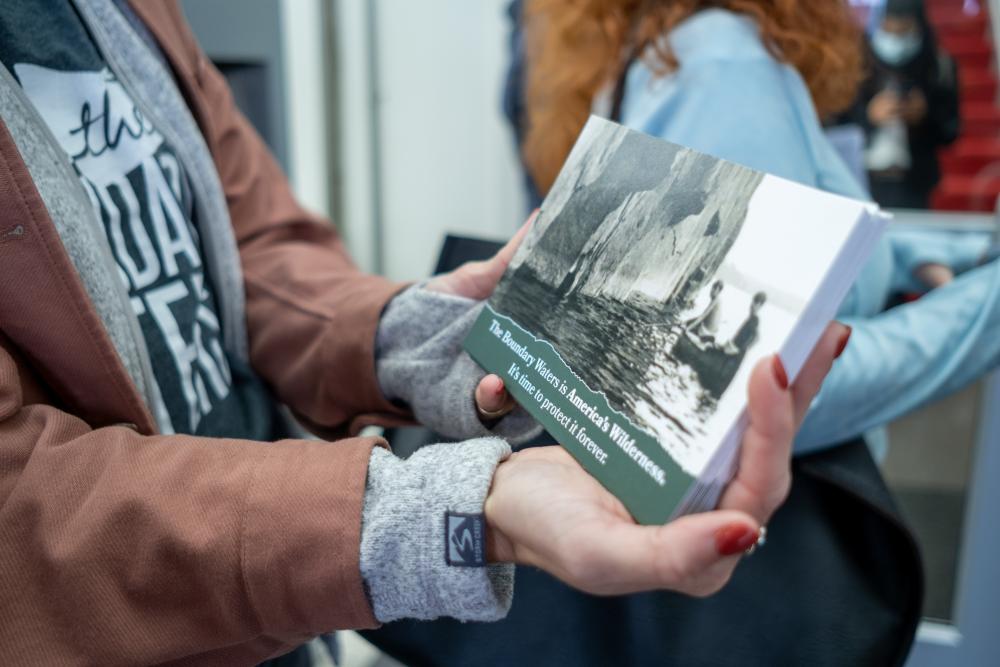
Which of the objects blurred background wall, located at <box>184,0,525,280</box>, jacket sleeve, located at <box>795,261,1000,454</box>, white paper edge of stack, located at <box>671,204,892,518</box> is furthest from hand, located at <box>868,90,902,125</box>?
white paper edge of stack, located at <box>671,204,892,518</box>

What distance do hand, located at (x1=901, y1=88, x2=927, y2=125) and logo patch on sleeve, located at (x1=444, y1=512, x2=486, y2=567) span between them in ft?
5.70

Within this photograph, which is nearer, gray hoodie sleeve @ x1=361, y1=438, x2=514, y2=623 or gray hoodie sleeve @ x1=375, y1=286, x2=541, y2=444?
gray hoodie sleeve @ x1=361, y1=438, x2=514, y2=623

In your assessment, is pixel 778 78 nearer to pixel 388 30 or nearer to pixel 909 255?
pixel 909 255

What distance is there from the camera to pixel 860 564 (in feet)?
2.37

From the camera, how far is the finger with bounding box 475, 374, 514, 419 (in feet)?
1.96

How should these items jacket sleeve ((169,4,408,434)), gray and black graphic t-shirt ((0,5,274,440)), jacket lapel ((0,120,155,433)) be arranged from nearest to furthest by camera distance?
jacket lapel ((0,120,155,433))
gray and black graphic t-shirt ((0,5,274,440))
jacket sleeve ((169,4,408,434))

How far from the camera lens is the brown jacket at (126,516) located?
1.54ft

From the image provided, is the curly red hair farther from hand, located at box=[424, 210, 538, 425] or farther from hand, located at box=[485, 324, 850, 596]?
hand, located at box=[485, 324, 850, 596]

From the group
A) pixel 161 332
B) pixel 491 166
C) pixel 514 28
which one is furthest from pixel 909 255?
pixel 491 166

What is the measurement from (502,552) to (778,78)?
0.62m

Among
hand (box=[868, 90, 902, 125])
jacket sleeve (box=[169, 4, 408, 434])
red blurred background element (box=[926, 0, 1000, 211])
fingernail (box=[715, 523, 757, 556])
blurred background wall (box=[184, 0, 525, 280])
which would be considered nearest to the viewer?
fingernail (box=[715, 523, 757, 556])

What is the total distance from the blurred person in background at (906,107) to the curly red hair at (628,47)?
81cm

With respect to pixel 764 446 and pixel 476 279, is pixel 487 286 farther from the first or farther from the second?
pixel 764 446

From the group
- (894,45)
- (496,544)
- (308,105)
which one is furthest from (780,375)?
(308,105)
